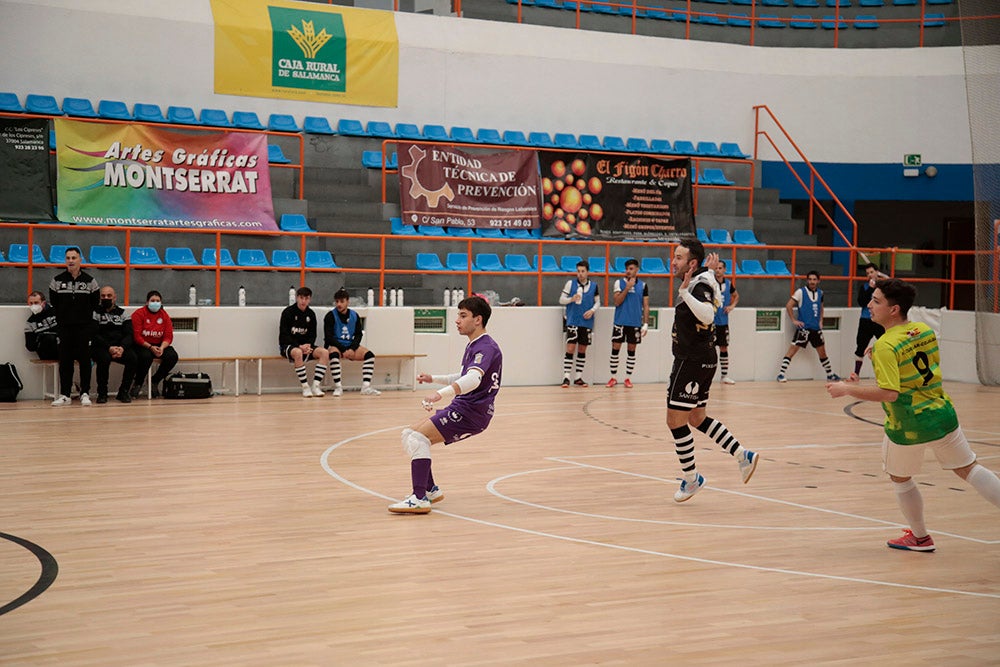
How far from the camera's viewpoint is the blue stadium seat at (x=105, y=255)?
16.5m

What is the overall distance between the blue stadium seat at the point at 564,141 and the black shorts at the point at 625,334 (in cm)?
560

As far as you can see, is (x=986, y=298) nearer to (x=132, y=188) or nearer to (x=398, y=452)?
(x=398, y=452)

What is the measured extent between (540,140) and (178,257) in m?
8.38

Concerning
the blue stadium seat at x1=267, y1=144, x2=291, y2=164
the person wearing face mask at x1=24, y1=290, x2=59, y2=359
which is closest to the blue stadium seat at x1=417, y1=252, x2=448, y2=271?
the blue stadium seat at x1=267, y1=144, x2=291, y2=164

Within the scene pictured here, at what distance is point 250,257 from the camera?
17672 millimetres

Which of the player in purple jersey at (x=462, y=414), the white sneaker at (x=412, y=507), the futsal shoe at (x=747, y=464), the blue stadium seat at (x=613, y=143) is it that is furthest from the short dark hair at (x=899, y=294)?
the blue stadium seat at (x=613, y=143)

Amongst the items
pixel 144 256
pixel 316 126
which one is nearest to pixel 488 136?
pixel 316 126

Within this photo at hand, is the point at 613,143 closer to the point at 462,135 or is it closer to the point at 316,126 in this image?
the point at 462,135

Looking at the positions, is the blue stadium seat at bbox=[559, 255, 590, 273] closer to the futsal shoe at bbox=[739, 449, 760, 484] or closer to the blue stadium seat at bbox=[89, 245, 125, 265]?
the blue stadium seat at bbox=[89, 245, 125, 265]

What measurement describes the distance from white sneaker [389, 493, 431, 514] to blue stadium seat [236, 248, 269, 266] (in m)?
10.3

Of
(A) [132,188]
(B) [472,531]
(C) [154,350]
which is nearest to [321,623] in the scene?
(B) [472,531]

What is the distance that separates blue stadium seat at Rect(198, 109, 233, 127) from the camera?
19.6 meters

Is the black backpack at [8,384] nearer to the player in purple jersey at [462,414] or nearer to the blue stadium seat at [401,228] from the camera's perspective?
the blue stadium seat at [401,228]

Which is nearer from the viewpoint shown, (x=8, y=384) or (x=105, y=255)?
(x=8, y=384)
